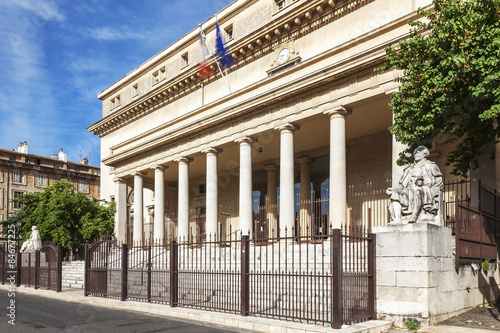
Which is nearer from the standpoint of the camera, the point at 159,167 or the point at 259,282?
the point at 259,282

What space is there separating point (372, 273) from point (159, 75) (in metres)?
27.6

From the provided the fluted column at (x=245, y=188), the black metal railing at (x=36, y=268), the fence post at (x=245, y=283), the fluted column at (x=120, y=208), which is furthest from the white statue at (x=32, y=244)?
the fence post at (x=245, y=283)

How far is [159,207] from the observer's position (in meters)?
29.2

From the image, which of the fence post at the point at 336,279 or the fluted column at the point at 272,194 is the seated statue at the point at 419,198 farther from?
the fluted column at the point at 272,194

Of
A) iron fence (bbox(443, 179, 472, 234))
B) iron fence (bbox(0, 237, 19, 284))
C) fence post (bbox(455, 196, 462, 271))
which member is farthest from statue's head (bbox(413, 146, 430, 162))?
iron fence (bbox(0, 237, 19, 284))

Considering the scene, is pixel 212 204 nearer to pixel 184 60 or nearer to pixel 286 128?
pixel 286 128

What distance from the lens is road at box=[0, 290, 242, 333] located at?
36.3 ft

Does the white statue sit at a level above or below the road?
above

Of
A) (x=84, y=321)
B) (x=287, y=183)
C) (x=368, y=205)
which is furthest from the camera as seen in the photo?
(x=368, y=205)

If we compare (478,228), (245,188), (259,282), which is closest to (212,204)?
(245,188)

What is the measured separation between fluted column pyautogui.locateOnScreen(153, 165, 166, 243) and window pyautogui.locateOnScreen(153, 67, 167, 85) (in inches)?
320

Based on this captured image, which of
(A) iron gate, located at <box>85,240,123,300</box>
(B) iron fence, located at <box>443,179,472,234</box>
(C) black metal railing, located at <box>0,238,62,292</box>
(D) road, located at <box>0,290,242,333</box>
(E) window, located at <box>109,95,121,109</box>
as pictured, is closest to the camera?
(D) road, located at <box>0,290,242,333</box>

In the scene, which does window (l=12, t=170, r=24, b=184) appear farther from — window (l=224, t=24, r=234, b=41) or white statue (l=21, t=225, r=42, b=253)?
window (l=224, t=24, r=234, b=41)

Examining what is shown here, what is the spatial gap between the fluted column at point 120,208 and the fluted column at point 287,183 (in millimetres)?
16101
